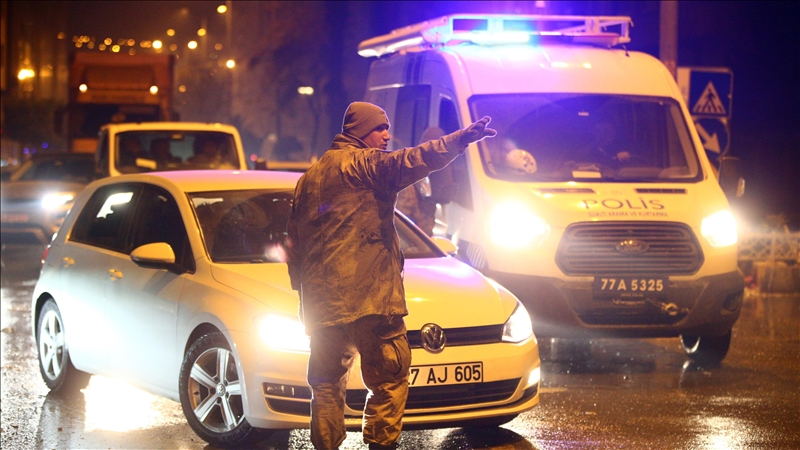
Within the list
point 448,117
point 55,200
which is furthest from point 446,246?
point 55,200

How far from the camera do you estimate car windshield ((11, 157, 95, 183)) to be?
61.6 ft

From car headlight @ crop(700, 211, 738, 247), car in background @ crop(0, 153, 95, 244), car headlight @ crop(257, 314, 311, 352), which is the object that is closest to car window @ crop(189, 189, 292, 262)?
car headlight @ crop(257, 314, 311, 352)

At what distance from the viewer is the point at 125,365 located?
7.06 meters

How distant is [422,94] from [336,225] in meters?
5.88

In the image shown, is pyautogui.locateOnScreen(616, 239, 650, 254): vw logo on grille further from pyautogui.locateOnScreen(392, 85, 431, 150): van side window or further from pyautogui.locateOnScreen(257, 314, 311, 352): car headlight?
pyautogui.locateOnScreen(257, 314, 311, 352): car headlight

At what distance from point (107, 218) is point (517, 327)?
2880 mm

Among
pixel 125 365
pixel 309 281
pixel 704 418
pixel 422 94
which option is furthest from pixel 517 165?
pixel 309 281

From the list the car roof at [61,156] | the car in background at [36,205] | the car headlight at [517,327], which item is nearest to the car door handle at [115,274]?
the car headlight at [517,327]

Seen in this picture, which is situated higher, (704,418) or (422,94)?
(422,94)

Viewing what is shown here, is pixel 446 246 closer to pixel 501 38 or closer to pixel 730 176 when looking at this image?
pixel 730 176

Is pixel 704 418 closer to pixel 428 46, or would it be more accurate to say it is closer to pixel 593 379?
pixel 593 379

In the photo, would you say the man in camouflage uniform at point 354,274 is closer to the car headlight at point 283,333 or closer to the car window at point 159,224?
the car headlight at point 283,333

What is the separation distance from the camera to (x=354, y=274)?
5133 mm

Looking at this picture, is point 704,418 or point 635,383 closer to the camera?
point 704,418
